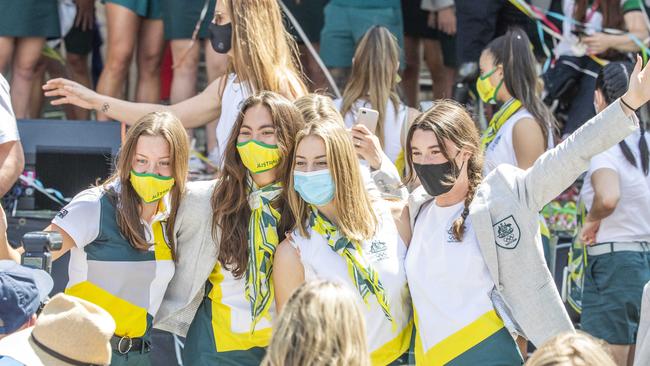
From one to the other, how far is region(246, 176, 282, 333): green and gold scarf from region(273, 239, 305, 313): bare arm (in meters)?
0.10

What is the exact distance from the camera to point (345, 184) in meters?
4.02

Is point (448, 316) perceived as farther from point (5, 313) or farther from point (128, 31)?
point (128, 31)

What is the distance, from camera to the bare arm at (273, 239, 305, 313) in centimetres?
403

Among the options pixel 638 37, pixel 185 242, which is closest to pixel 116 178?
pixel 185 242

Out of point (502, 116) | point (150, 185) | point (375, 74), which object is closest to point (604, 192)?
point (502, 116)

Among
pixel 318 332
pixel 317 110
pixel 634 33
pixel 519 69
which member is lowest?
pixel 634 33

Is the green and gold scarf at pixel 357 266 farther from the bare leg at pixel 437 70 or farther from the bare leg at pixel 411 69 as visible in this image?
the bare leg at pixel 437 70

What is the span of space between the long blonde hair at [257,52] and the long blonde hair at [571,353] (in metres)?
2.21

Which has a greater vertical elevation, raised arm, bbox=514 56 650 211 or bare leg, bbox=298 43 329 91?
raised arm, bbox=514 56 650 211

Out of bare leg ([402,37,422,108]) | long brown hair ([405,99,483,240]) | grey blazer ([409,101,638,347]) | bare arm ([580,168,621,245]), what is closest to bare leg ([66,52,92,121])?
bare leg ([402,37,422,108])

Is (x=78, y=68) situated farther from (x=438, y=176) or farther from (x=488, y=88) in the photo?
(x=438, y=176)

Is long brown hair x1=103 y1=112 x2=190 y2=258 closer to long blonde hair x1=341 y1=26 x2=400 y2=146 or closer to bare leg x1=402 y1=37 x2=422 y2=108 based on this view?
long blonde hair x1=341 y1=26 x2=400 y2=146

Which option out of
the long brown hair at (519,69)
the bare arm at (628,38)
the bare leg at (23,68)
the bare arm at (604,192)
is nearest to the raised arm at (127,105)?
the long brown hair at (519,69)

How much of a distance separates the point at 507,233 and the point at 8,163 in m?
2.32
